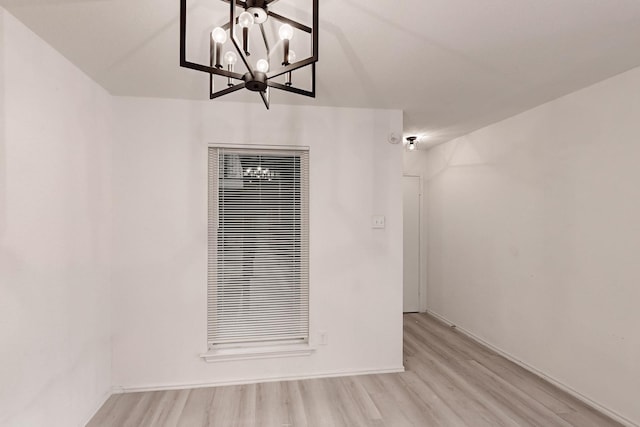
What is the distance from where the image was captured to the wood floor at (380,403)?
2.26 m

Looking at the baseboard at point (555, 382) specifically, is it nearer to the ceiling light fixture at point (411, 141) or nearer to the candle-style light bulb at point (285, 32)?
the ceiling light fixture at point (411, 141)

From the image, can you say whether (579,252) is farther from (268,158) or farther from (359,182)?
(268,158)

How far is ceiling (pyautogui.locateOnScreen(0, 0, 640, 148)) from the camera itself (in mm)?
1549

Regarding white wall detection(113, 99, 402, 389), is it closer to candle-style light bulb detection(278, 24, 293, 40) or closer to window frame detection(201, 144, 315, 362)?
window frame detection(201, 144, 315, 362)

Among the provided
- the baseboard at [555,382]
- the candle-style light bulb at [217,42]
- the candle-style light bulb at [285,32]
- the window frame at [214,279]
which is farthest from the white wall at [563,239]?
the candle-style light bulb at [217,42]

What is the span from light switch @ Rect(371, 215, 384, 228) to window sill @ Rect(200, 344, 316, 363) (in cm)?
128

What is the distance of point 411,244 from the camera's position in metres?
4.83

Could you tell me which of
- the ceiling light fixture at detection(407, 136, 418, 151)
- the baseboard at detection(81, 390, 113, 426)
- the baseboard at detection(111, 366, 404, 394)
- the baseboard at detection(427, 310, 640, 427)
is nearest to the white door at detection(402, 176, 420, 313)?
the ceiling light fixture at detection(407, 136, 418, 151)

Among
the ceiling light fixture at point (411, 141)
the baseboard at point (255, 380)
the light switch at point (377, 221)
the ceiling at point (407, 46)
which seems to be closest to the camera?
the ceiling at point (407, 46)

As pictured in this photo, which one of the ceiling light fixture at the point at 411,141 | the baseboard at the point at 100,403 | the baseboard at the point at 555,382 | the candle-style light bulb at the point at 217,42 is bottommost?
the baseboard at the point at 100,403

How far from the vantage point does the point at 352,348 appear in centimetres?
297

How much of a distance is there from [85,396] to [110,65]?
7.65 feet

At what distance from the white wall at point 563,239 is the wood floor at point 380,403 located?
310mm

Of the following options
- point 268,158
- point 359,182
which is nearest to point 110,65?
point 268,158
